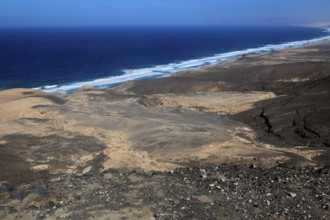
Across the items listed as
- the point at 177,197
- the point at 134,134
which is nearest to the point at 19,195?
the point at 177,197

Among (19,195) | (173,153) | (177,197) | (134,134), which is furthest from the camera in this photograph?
(134,134)

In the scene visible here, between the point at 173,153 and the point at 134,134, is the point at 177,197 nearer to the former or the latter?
the point at 173,153

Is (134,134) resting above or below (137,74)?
above

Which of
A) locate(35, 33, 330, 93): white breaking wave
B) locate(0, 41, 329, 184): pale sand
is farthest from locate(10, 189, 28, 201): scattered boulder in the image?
locate(35, 33, 330, 93): white breaking wave

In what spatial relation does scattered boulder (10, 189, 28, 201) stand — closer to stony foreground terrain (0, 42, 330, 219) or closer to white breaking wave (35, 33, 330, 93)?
stony foreground terrain (0, 42, 330, 219)

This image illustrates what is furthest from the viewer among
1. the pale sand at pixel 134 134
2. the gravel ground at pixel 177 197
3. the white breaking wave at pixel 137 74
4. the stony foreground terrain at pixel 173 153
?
the white breaking wave at pixel 137 74

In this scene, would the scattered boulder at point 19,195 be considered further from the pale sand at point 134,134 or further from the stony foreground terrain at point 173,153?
the pale sand at point 134,134

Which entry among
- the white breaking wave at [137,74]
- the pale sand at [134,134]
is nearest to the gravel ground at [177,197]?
the pale sand at [134,134]

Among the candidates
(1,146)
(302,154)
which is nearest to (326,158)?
(302,154)
